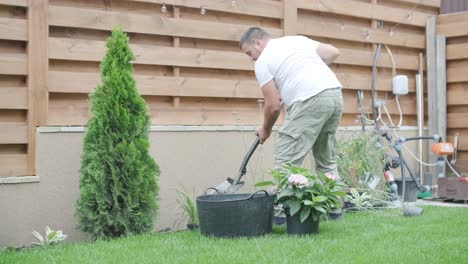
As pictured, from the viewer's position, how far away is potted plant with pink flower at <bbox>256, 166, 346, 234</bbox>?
4301 millimetres

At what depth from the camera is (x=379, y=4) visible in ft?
23.9

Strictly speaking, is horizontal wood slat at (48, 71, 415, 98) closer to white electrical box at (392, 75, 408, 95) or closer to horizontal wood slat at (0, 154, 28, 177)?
horizontal wood slat at (0, 154, 28, 177)

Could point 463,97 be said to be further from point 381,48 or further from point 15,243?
point 15,243

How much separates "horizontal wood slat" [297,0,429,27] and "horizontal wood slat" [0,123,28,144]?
9.82 ft

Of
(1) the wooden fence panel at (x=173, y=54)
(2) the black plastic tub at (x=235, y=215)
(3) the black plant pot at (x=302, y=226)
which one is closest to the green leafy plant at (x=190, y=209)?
(2) the black plastic tub at (x=235, y=215)

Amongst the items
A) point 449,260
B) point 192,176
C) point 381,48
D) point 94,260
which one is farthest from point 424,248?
point 381,48

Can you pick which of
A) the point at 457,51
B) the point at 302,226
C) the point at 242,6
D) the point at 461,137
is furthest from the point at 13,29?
the point at 461,137

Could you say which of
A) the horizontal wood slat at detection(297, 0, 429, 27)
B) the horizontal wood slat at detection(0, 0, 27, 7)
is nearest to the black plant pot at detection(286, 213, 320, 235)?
the horizontal wood slat at detection(0, 0, 27, 7)

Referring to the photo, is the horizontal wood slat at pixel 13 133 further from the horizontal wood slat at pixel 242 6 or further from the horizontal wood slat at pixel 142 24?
the horizontal wood slat at pixel 242 6

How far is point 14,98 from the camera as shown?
458cm

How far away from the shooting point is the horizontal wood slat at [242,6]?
549 cm

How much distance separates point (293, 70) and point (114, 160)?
1410 millimetres

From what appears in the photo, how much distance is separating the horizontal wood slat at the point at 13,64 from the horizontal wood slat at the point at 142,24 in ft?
1.14

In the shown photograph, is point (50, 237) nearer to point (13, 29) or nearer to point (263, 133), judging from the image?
point (13, 29)
